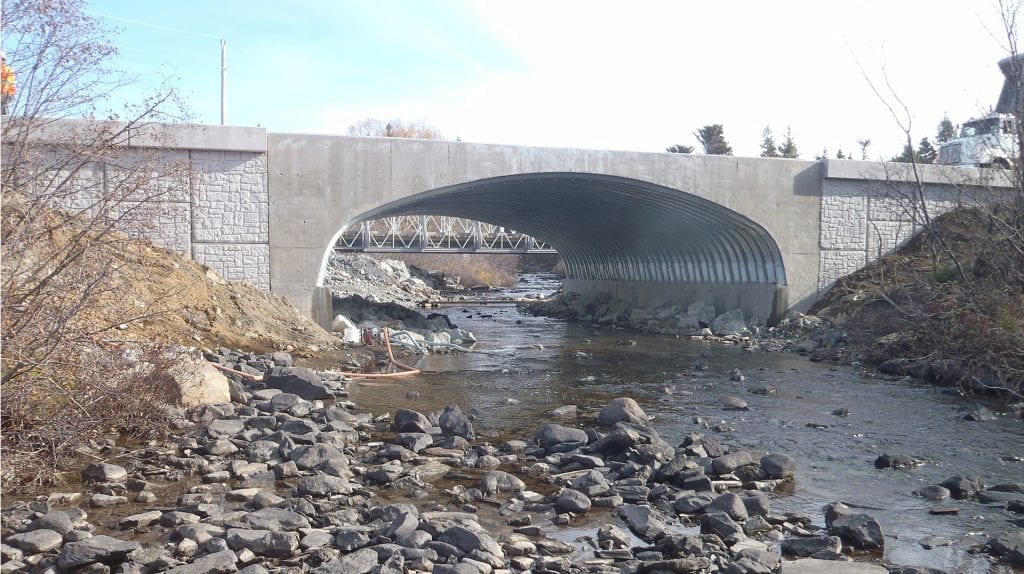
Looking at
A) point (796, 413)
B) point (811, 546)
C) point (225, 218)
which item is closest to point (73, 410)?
point (811, 546)

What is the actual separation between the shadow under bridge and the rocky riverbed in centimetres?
1170

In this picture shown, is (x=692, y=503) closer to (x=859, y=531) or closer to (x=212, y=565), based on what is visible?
(x=859, y=531)

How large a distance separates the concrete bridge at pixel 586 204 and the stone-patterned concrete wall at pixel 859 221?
0.04 metres

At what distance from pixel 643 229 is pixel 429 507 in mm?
22251

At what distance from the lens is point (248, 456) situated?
775 cm

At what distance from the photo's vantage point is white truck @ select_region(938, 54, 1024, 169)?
1596cm

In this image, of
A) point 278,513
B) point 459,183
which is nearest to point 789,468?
point 278,513

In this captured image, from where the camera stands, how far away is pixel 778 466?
766 centimetres

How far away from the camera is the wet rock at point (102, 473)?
21.9 ft

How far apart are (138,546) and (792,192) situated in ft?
70.4

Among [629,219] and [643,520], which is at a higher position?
[629,219]

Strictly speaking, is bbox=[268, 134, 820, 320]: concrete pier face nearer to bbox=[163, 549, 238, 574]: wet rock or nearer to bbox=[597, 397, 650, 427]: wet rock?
bbox=[597, 397, 650, 427]: wet rock

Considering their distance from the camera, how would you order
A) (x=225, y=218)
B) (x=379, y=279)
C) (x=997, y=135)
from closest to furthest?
(x=997, y=135) → (x=225, y=218) → (x=379, y=279)

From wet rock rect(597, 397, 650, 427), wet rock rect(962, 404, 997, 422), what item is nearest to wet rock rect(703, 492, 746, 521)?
wet rock rect(597, 397, 650, 427)
